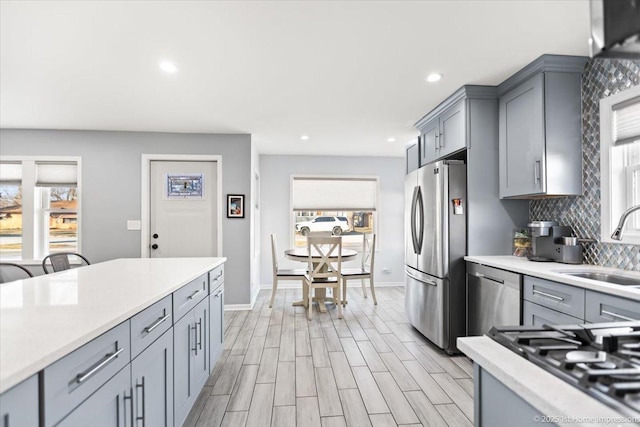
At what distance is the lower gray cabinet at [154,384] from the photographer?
4.16ft

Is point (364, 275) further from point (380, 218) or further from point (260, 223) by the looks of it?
point (260, 223)

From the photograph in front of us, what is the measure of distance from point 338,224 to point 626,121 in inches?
169

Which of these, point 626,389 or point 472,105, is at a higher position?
point 472,105

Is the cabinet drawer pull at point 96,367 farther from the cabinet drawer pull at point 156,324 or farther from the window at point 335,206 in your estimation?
the window at point 335,206

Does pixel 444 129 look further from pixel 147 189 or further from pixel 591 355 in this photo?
pixel 147 189

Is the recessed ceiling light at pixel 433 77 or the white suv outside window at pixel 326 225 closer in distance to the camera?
the recessed ceiling light at pixel 433 77

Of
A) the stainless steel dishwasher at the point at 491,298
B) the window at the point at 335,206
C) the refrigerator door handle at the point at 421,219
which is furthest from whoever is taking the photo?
the window at the point at 335,206

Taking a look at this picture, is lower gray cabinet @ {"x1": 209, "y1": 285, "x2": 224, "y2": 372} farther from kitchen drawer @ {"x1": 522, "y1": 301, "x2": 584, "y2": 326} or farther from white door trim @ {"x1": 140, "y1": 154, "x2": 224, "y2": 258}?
kitchen drawer @ {"x1": 522, "y1": 301, "x2": 584, "y2": 326}

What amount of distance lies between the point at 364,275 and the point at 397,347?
1427 mm

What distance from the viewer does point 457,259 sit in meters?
2.89

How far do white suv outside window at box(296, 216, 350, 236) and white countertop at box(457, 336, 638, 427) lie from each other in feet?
16.8

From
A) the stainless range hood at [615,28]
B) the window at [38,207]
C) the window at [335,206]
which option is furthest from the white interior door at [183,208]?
the stainless range hood at [615,28]

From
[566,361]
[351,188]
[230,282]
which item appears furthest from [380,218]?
[566,361]

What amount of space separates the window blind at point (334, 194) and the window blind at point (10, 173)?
3.93 metres
